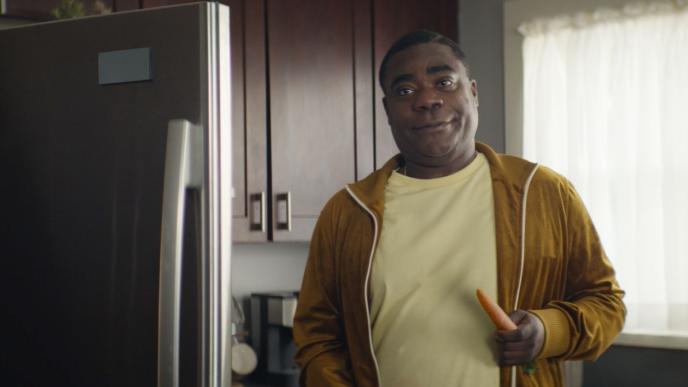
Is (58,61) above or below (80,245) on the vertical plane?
above

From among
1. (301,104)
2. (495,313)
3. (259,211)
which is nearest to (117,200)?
(495,313)

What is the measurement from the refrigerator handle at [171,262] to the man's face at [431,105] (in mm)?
403

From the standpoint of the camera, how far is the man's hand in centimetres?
138

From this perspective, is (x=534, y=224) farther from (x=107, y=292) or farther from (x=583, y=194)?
(x=583, y=194)

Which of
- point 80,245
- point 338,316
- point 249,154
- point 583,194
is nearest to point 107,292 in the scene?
point 80,245

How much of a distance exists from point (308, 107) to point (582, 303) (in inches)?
61.3

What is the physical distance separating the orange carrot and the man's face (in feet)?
0.99

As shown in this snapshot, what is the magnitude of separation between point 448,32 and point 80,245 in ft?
6.94

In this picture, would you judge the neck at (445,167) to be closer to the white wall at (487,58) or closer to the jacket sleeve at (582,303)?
the jacket sleeve at (582,303)

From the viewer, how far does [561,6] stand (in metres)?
3.18

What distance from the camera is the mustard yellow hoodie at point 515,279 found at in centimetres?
144

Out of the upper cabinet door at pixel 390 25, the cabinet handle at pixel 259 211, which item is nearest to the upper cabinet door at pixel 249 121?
the cabinet handle at pixel 259 211

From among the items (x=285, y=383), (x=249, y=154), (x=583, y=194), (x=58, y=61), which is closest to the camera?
(x=58, y=61)

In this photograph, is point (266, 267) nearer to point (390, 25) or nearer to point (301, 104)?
point (301, 104)
